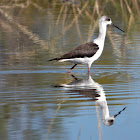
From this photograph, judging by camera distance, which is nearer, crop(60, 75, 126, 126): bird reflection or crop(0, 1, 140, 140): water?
crop(0, 1, 140, 140): water

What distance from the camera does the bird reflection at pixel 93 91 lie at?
22.4ft

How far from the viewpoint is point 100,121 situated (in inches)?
266

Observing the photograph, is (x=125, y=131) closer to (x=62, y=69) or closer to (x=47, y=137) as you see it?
(x=47, y=137)

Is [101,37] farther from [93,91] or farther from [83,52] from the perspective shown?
[93,91]

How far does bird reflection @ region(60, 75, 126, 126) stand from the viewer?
269 inches

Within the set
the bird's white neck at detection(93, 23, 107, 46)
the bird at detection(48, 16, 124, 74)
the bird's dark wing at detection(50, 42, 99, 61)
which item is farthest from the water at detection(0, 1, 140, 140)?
the bird's white neck at detection(93, 23, 107, 46)

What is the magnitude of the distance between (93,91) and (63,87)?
0.69 metres

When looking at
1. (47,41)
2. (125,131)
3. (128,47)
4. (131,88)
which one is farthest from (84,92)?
(47,41)

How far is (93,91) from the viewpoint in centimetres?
875

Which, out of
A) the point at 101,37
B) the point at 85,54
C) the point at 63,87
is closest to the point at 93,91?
the point at 63,87

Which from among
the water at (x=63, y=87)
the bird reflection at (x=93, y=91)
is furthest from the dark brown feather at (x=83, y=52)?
the bird reflection at (x=93, y=91)

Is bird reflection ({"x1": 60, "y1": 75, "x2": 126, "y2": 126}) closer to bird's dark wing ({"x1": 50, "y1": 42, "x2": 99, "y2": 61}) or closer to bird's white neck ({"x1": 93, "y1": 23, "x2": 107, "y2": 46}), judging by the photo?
bird's dark wing ({"x1": 50, "y1": 42, "x2": 99, "y2": 61})

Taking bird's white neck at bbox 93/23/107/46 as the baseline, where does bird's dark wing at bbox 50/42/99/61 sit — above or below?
below

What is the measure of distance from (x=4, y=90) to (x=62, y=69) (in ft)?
8.61
